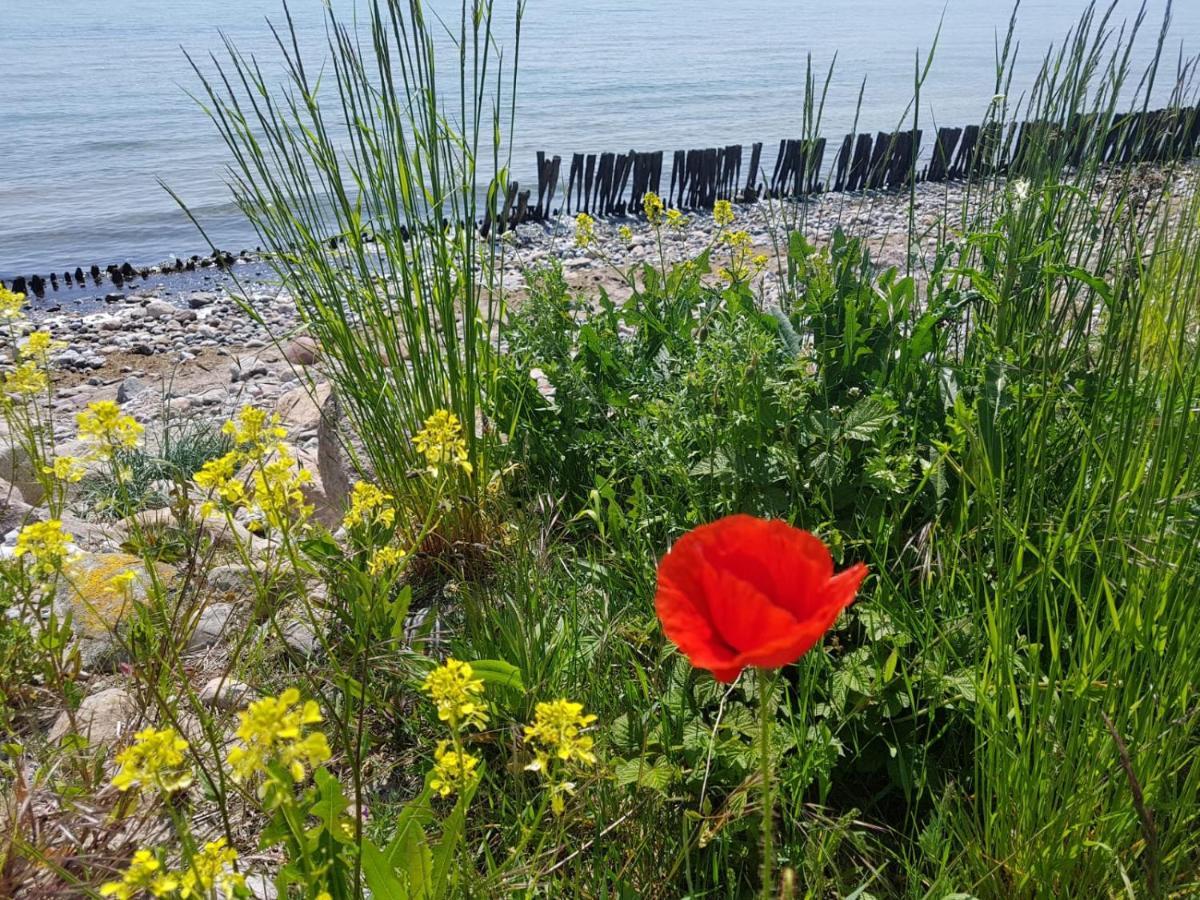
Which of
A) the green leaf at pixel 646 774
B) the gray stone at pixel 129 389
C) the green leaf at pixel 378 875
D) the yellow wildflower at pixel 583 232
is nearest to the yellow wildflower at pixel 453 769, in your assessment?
the green leaf at pixel 378 875

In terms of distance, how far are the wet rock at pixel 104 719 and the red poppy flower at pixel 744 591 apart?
1.55 metres

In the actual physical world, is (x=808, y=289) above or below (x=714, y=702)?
above

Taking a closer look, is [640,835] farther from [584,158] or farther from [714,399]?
[584,158]

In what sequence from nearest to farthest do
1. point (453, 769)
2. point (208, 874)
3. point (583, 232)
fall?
point (208, 874) → point (453, 769) → point (583, 232)

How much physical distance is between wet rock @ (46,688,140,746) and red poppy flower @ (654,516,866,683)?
1552 mm

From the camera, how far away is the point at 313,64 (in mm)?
15789

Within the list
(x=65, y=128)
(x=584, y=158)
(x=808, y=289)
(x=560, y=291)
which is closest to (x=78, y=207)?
(x=65, y=128)

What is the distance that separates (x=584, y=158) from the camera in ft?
37.3

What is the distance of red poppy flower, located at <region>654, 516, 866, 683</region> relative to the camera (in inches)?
29.6

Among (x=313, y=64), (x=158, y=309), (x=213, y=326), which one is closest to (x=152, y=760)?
(x=213, y=326)

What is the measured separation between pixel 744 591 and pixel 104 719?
181cm

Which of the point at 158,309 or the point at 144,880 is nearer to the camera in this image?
the point at 144,880

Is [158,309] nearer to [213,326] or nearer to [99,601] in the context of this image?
[213,326]

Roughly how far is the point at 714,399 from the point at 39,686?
1.73 metres
